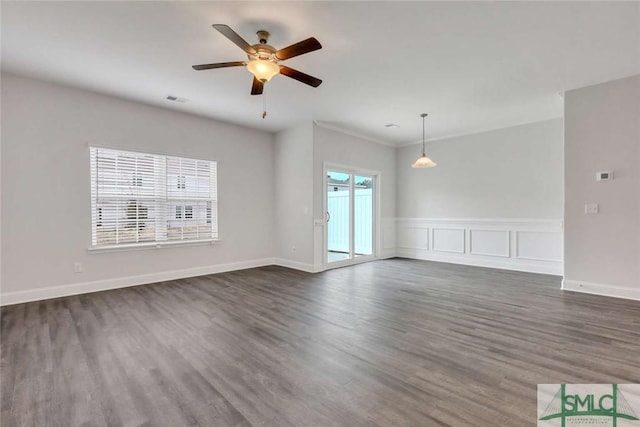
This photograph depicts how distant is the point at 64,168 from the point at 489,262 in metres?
7.44

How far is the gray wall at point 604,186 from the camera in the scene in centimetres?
378

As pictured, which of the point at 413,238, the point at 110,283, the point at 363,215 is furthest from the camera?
the point at 413,238

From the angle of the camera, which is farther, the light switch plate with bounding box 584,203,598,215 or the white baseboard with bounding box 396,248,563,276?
the white baseboard with bounding box 396,248,563,276

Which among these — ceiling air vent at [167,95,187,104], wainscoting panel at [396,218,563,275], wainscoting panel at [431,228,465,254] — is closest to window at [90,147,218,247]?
ceiling air vent at [167,95,187,104]

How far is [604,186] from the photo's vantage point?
397cm

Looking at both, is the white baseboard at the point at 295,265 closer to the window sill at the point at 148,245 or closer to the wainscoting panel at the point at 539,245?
the window sill at the point at 148,245

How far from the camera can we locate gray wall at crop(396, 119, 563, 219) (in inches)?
214

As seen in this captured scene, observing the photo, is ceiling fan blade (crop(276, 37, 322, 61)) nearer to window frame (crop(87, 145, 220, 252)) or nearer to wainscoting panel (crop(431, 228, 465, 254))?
window frame (crop(87, 145, 220, 252))

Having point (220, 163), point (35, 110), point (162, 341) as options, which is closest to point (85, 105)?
point (35, 110)

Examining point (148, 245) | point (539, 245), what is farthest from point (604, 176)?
point (148, 245)

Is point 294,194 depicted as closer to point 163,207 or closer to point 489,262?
point 163,207

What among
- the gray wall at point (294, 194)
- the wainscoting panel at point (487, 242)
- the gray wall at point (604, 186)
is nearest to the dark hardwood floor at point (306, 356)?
the gray wall at point (604, 186)

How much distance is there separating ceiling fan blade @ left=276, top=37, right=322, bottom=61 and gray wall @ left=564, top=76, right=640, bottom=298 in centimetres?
399

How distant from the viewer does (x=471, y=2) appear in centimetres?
242
